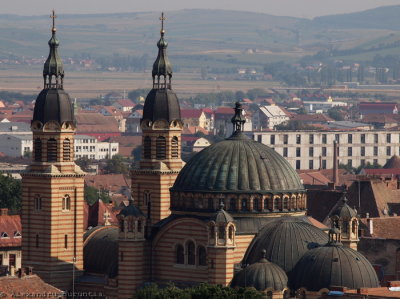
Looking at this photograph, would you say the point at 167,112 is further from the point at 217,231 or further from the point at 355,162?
the point at 355,162

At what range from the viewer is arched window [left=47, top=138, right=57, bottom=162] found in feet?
267

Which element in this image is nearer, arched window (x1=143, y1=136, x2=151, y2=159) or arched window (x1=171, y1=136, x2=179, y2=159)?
arched window (x1=171, y1=136, x2=179, y2=159)

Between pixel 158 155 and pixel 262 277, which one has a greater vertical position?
pixel 158 155

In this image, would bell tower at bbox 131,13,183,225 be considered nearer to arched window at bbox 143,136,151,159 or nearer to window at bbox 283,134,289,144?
arched window at bbox 143,136,151,159

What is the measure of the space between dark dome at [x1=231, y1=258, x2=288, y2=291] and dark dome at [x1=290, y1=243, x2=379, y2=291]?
663mm

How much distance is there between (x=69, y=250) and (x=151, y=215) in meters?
3.42

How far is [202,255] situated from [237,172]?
3305 mm

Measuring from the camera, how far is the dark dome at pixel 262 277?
70.5 meters

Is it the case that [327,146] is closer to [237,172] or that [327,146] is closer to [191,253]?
[237,172]

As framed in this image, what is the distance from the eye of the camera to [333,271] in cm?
7081

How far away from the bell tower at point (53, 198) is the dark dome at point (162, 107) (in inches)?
124

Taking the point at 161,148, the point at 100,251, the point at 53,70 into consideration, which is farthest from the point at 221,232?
the point at 53,70

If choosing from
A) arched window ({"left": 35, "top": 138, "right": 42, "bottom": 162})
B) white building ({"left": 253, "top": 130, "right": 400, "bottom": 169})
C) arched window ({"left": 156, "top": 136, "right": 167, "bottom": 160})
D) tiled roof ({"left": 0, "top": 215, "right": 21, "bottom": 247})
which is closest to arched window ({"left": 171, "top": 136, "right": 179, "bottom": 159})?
arched window ({"left": 156, "top": 136, "right": 167, "bottom": 160})

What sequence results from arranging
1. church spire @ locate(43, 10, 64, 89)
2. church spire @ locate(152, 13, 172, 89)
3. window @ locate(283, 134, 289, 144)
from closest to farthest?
church spire @ locate(43, 10, 64, 89), church spire @ locate(152, 13, 172, 89), window @ locate(283, 134, 289, 144)
